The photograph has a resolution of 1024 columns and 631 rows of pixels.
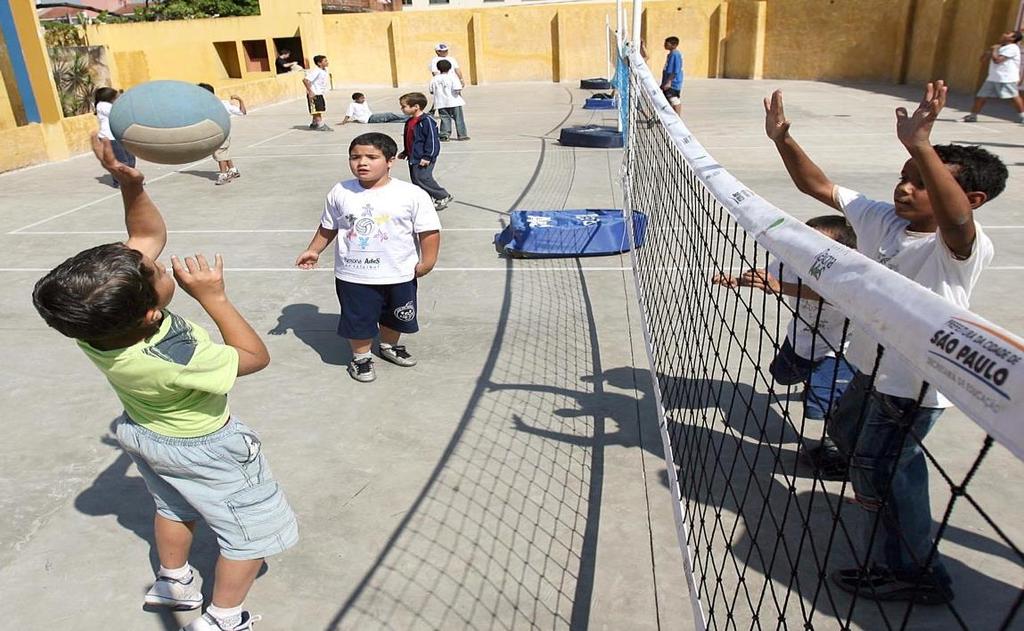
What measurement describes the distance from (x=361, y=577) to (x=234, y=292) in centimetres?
397

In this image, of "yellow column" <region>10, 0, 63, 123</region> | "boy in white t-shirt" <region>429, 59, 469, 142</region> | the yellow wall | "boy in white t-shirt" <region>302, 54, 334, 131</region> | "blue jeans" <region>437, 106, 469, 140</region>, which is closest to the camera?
"yellow column" <region>10, 0, 63, 123</region>

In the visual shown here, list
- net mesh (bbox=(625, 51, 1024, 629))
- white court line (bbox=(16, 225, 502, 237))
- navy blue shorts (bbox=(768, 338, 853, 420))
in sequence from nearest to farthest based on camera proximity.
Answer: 1. net mesh (bbox=(625, 51, 1024, 629))
2. navy blue shorts (bbox=(768, 338, 853, 420))
3. white court line (bbox=(16, 225, 502, 237))

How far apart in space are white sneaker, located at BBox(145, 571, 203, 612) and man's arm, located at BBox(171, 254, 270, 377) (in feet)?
3.29

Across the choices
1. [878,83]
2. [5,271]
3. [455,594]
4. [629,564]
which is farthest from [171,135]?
[878,83]

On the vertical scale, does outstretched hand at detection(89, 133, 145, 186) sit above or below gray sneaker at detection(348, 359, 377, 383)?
above

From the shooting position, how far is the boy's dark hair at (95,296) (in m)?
2.13

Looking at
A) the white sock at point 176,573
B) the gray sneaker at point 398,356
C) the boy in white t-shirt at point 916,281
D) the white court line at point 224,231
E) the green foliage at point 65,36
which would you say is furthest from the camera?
the green foliage at point 65,36

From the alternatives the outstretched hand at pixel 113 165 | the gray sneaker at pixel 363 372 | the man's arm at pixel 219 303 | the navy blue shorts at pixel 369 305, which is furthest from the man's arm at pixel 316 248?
the man's arm at pixel 219 303

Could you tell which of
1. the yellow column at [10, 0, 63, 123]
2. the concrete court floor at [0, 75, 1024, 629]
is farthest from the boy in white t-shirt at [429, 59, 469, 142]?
the yellow column at [10, 0, 63, 123]

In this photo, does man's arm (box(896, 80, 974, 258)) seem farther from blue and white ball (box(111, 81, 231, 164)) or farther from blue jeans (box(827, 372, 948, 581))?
blue and white ball (box(111, 81, 231, 164))

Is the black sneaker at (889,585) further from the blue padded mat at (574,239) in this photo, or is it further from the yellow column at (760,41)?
the yellow column at (760,41)

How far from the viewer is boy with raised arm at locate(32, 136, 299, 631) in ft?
7.16

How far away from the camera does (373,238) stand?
452cm

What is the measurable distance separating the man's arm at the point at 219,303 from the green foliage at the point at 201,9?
1446 inches
